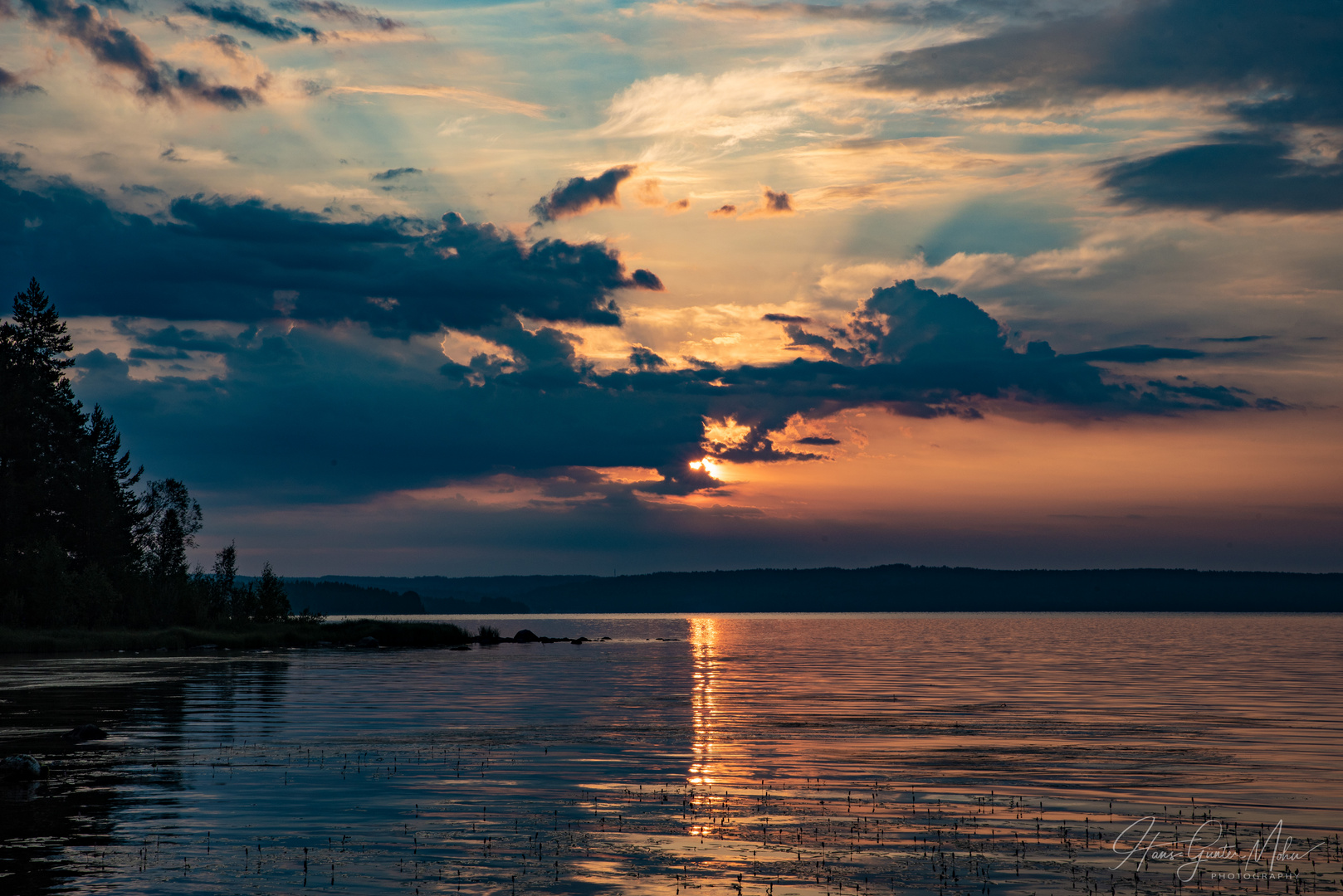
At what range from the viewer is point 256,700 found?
56.6 m

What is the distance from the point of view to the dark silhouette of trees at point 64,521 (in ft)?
366

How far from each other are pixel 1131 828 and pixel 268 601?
137927 mm

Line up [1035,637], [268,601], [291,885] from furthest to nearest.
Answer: [1035,637] → [268,601] → [291,885]

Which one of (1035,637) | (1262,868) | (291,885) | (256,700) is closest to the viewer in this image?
(291,885)

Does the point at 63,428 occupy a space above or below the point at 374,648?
above

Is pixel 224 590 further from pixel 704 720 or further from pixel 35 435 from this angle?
pixel 704 720

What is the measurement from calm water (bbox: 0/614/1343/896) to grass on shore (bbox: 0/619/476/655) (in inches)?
1747

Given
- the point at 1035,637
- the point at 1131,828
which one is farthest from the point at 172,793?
the point at 1035,637

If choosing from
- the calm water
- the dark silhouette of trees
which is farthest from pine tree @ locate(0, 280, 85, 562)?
the calm water

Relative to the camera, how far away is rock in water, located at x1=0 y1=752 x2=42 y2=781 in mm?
29016

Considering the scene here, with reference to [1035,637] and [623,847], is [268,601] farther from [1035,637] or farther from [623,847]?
[623,847]

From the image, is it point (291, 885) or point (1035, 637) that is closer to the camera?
point (291, 885)

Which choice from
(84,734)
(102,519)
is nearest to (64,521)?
(102,519)

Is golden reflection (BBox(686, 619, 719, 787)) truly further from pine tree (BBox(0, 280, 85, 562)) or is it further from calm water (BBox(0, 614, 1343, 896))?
pine tree (BBox(0, 280, 85, 562))
